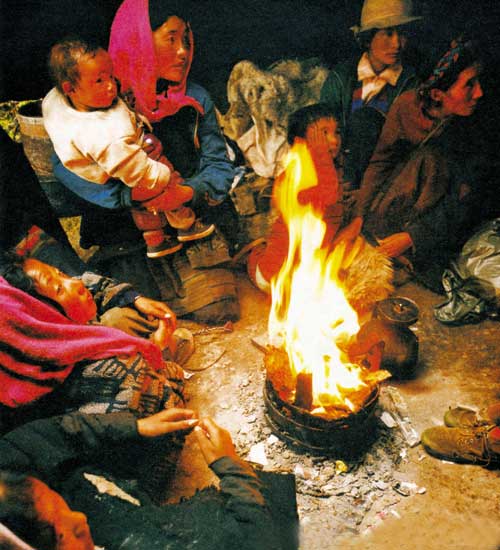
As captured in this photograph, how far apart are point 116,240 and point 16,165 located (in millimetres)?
1164

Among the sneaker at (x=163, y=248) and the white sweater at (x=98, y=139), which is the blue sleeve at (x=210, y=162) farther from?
the white sweater at (x=98, y=139)

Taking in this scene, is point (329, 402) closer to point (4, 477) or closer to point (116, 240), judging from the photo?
point (4, 477)

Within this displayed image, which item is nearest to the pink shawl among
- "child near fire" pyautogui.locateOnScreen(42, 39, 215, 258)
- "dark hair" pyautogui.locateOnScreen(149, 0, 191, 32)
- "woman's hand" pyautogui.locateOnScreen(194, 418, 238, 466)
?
"woman's hand" pyautogui.locateOnScreen(194, 418, 238, 466)

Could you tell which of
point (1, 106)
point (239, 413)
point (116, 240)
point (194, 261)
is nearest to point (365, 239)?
point (194, 261)

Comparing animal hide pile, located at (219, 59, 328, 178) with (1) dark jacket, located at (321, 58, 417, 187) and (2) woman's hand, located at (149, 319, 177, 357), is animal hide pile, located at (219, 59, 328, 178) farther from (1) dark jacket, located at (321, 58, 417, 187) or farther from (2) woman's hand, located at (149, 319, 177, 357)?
(2) woman's hand, located at (149, 319, 177, 357)

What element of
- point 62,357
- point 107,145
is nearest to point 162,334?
point 62,357

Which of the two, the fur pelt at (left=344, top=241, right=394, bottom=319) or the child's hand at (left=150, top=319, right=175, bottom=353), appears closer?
the child's hand at (left=150, top=319, right=175, bottom=353)

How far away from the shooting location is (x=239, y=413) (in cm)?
355

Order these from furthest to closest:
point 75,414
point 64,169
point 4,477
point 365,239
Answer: point 365,239, point 64,169, point 75,414, point 4,477

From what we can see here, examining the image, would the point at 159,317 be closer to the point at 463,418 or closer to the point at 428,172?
the point at 463,418

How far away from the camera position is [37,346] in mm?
2773

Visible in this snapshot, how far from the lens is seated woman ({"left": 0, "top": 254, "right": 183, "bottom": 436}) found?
2.69 metres

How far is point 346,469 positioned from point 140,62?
3.81 m

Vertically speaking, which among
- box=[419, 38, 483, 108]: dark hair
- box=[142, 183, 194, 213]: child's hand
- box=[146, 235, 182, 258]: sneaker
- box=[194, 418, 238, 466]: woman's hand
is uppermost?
box=[419, 38, 483, 108]: dark hair
